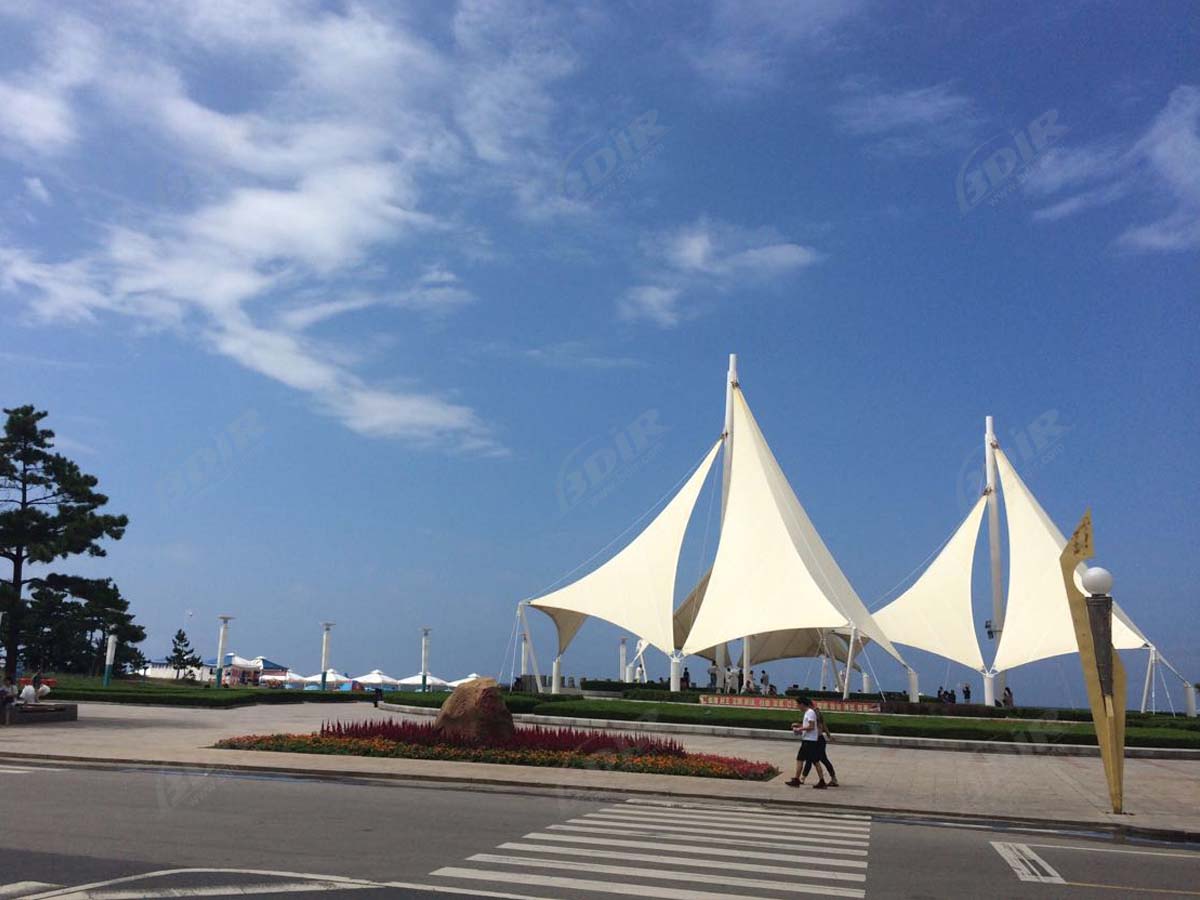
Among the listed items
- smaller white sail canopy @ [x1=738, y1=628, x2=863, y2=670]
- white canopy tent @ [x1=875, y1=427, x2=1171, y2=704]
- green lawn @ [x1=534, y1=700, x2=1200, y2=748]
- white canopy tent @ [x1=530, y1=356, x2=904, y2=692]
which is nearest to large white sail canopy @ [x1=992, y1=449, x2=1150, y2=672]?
white canopy tent @ [x1=875, y1=427, x2=1171, y2=704]

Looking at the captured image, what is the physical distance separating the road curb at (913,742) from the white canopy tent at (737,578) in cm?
902

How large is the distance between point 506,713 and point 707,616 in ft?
58.9

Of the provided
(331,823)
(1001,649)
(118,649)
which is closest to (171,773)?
(331,823)

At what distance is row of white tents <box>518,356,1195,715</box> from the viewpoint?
3309cm

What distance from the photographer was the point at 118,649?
2124 inches

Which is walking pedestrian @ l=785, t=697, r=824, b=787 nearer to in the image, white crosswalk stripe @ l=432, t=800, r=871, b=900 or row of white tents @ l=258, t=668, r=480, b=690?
white crosswalk stripe @ l=432, t=800, r=871, b=900

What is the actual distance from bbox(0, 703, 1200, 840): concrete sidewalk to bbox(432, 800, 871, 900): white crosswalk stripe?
1.99 m

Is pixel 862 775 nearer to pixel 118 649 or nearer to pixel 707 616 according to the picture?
pixel 707 616

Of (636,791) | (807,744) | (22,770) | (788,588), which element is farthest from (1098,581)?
(788,588)

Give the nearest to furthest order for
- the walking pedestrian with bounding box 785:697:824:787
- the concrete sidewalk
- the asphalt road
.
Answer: the asphalt road → the concrete sidewalk → the walking pedestrian with bounding box 785:697:824:787

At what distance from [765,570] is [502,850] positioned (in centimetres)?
2666

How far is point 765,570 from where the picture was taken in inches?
1344

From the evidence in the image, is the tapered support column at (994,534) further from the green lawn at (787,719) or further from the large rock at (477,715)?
the large rock at (477,715)

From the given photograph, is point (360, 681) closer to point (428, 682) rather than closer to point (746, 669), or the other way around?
point (428, 682)
